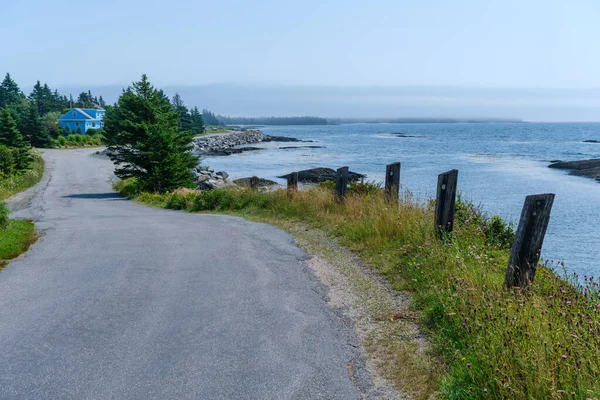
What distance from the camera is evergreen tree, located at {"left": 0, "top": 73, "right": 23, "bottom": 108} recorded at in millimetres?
115931

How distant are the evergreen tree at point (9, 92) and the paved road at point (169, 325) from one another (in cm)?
12035

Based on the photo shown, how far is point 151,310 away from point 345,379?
10.0ft

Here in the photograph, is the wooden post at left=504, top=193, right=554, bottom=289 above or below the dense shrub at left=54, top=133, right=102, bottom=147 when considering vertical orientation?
above

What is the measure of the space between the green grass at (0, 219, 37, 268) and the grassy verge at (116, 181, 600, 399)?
658 cm

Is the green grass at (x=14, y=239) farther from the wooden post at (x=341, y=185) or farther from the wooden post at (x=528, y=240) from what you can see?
the wooden post at (x=528, y=240)

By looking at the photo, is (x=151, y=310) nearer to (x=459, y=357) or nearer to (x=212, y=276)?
(x=212, y=276)

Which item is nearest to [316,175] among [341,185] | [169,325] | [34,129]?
[341,185]

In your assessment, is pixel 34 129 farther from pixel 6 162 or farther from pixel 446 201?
pixel 446 201

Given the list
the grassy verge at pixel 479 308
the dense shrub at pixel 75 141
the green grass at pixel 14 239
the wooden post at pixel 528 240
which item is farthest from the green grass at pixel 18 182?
the dense shrub at pixel 75 141

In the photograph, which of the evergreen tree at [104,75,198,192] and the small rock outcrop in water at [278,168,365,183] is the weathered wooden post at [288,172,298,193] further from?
the small rock outcrop in water at [278,168,365,183]

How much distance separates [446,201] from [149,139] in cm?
2549

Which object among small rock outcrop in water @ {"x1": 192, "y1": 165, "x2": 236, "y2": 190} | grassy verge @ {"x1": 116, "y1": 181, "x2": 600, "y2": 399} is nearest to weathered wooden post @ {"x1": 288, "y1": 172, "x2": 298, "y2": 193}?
grassy verge @ {"x1": 116, "y1": 181, "x2": 600, "y2": 399}

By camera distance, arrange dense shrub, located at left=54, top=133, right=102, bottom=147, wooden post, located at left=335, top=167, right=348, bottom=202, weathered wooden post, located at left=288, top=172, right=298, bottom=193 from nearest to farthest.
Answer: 1. wooden post, located at left=335, top=167, right=348, bottom=202
2. weathered wooden post, located at left=288, top=172, right=298, bottom=193
3. dense shrub, located at left=54, top=133, right=102, bottom=147

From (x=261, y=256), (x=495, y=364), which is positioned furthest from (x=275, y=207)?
(x=495, y=364)
